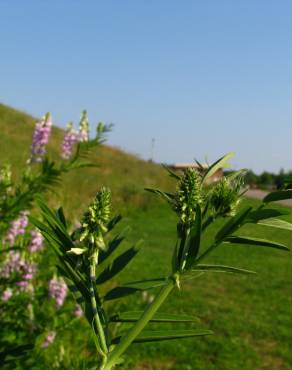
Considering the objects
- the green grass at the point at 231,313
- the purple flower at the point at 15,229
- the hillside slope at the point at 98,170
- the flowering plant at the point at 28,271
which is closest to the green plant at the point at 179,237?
the flowering plant at the point at 28,271

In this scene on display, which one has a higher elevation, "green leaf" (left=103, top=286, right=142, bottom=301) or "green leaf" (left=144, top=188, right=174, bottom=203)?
"green leaf" (left=144, top=188, right=174, bottom=203)

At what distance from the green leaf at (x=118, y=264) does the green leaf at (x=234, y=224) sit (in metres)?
0.13

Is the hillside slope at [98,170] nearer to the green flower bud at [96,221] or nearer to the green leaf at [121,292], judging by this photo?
the green leaf at [121,292]

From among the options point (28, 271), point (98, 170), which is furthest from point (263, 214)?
point (98, 170)

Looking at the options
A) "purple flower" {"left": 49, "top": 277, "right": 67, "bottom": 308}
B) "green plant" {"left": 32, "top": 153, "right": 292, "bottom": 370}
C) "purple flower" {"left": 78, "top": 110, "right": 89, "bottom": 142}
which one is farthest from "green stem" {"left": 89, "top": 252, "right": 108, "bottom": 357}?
"purple flower" {"left": 49, "top": 277, "right": 67, "bottom": 308}

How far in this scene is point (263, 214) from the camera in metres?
0.46

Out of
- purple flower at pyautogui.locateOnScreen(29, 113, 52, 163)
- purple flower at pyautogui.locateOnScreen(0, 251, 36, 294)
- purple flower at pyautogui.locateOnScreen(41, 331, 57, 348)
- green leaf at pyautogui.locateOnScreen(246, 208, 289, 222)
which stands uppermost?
purple flower at pyautogui.locateOnScreen(29, 113, 52, 163)

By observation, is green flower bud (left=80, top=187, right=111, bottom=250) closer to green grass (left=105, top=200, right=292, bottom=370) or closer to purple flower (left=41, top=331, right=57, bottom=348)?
purple flower (left=41, top=331, right=57, bottom=348)

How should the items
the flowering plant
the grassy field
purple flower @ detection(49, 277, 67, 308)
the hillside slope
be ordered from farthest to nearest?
the hillside slope < the grassy field < purple flower @ detection(49, 277, 67, 308) < the flowering plant

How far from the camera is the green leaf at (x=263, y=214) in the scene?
0.46 meters

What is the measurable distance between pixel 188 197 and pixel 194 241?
0.14ft

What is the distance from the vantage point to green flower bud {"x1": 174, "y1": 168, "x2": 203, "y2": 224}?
47 centimetres

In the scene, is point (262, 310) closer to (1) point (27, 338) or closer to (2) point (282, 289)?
(2) point (282, 289)

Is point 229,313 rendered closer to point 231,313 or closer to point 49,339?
point 231,313
